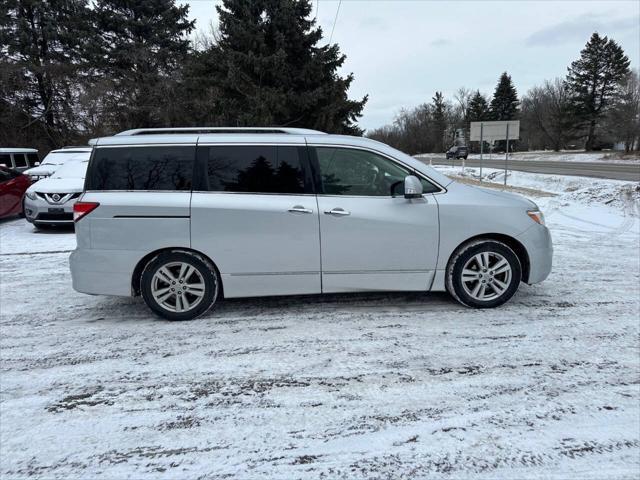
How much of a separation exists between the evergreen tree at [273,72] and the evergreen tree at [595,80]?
5328 centimetres

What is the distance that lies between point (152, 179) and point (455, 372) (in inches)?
131

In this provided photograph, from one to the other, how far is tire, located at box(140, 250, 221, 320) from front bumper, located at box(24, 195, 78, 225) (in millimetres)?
6389

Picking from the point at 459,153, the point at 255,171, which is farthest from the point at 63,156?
the point at 459,153

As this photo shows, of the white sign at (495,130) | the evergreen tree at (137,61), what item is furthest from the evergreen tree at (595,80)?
the evergreen tree at (137,61)

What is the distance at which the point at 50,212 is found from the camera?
9234 millimetres

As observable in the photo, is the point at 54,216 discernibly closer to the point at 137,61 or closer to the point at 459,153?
the point at 137,61

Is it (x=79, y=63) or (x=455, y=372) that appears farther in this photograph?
(x=79, y=63)

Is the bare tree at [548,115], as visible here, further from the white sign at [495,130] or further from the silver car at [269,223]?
the silver car at [269,223]

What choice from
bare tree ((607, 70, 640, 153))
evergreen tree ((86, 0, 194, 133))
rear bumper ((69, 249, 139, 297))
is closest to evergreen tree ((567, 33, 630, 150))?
bare tree ((607, 70, 640, 153))

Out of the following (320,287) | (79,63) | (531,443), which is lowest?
(531,443)

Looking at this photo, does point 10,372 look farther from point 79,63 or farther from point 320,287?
point 79,63

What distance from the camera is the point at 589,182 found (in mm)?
15938

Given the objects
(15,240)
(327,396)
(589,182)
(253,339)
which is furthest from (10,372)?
(589,182)

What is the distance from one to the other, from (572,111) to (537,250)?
228 feet
